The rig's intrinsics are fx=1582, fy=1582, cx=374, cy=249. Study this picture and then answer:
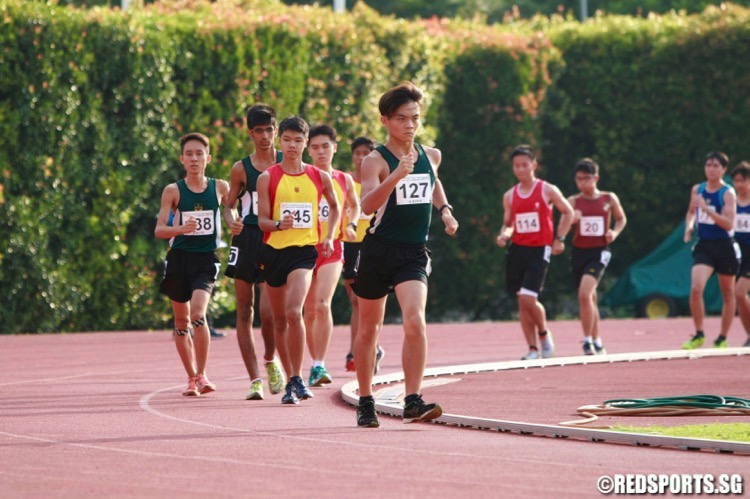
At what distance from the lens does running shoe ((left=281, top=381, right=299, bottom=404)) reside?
39.9 feet

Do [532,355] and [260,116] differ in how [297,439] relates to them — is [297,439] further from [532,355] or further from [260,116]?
[532,355]

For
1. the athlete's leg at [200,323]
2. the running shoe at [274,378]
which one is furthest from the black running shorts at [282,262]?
the running shoe at [274,378]

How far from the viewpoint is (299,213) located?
40.2 feet

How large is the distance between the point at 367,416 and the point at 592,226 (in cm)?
840

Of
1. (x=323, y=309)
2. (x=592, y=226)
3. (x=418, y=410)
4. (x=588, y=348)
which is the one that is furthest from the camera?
(x=592, y=226)

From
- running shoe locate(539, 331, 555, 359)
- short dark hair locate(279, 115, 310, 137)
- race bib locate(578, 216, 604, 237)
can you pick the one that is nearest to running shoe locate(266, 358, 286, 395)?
short dark hair locate(279, 115, 310, 137)

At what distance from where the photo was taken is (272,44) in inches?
955

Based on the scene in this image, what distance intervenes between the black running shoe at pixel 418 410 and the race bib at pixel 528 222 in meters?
7.20

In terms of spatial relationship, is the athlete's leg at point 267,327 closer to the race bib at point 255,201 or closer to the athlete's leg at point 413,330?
the race bib at point 255,201

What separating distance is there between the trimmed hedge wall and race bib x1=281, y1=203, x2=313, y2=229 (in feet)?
33.1

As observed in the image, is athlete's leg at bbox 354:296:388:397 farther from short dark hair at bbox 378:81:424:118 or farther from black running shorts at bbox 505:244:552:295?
black running shorts at bbox 505:244:552:295

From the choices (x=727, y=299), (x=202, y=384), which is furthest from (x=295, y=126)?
(x=727, y=299)

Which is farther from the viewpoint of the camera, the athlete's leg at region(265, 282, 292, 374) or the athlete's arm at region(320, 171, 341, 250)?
the athlete's arm at region(320, 171, 341, 250)

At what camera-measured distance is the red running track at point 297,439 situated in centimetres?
789
